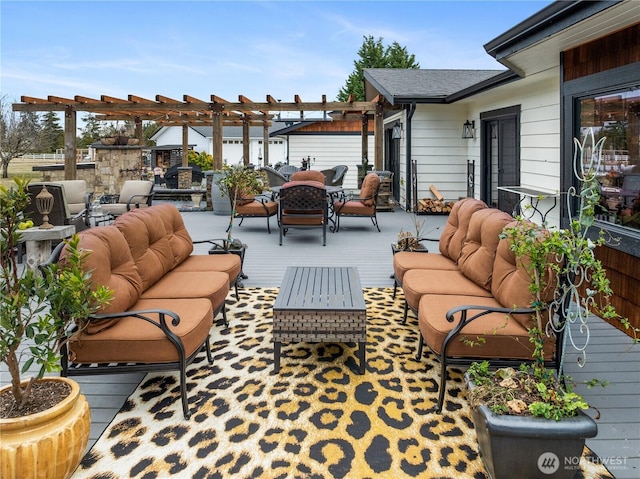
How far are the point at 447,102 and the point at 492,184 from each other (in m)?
1.98


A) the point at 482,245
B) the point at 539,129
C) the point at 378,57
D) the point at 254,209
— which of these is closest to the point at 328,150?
the point at 254,209

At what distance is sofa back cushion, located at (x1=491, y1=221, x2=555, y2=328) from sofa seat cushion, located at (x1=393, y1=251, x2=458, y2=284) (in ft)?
2.84

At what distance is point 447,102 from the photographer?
32.2 ft

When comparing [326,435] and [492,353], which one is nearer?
[326,435]

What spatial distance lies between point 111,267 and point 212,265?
4.21 ft

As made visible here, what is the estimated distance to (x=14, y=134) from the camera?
16406 mm

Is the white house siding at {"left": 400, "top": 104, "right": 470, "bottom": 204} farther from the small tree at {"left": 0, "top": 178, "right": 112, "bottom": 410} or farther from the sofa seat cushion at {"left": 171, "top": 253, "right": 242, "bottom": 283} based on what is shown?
the small tree at {"left": 0, "top": 178, "right": 112, "bottom": 410}

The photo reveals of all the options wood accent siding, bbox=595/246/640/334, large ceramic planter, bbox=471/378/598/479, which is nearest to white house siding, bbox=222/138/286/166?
wood accent siding, bbox=595/246/640/334

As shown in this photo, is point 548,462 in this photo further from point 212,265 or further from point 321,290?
point 212,265

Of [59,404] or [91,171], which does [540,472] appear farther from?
[91,171]

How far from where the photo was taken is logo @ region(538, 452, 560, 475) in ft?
6.39

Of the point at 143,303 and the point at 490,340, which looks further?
the point at 143,303

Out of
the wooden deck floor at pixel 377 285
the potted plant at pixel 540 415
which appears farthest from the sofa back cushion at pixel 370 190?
the potted plant at pixel 540 415

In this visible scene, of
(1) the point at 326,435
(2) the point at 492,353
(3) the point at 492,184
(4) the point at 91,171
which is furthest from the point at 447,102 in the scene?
(4) the point at 91,171
